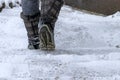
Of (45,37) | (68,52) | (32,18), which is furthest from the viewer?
(32,18)

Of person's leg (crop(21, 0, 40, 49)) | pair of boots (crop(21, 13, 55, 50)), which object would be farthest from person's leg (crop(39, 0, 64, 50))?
person's leg (crop(21, 0, 40, 49))

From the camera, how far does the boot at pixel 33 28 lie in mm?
4316

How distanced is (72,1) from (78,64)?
440 centimetres

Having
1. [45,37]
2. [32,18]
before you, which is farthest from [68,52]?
[32,18]

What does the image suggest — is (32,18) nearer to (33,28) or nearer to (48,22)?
(33,28)

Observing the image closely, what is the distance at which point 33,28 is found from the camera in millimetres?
4332

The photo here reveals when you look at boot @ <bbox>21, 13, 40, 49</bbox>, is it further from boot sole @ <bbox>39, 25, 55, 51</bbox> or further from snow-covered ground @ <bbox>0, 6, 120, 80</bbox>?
boot sole @ <bbox>39, 25, 55, 51</bbox>

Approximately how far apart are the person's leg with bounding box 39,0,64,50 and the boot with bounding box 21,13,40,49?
0.89 feet

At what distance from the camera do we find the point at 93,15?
712 cm

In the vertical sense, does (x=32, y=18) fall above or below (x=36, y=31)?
above

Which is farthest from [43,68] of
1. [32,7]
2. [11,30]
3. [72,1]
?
[72,1]

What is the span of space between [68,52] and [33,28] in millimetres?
420

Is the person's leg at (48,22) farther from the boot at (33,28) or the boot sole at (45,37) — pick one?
the boot at (33,28)

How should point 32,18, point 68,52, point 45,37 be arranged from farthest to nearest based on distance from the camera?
1. point 32,18
2. point 68,52
3. point 45,37
